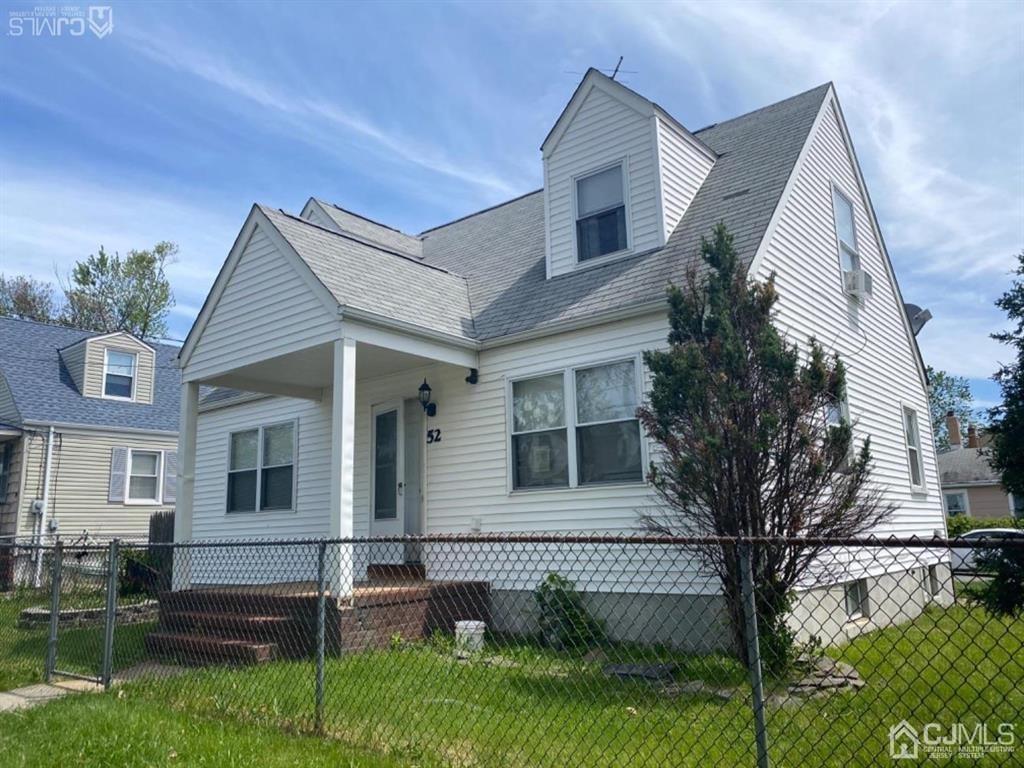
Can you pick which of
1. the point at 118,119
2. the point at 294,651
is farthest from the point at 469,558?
the point at 118,119

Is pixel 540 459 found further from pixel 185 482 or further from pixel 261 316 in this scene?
pixel 185 482

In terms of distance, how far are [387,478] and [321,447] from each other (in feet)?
5.25

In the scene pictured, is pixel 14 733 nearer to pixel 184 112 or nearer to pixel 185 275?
pixel 184 112

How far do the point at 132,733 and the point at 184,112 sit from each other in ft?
32.6

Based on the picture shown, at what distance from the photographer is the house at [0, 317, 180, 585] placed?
708 inches

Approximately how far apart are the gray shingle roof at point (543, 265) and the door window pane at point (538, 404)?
70 cm

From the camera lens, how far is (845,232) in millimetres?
11023

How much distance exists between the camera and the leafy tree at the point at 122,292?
33.4 meters

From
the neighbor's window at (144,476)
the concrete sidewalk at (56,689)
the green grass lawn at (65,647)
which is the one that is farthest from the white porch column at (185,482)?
the neighbor's window at (144,476)

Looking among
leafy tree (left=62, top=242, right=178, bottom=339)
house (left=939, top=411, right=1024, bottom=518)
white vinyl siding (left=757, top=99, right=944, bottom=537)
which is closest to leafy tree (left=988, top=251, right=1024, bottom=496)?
white vinyl siding (left=757, top=99, right=944, bottom=537)

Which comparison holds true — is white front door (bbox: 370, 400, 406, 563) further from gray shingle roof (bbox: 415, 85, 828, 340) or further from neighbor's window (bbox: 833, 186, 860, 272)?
neighbor's window (bbox: 833, 186, 860, 272)

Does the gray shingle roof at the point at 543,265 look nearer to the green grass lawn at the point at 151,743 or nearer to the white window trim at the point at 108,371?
the green grass lawn at the point at 151,743

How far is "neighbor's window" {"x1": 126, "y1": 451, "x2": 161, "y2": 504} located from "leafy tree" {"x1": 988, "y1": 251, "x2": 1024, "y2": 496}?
2036 cm

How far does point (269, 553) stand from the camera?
11.4 m
